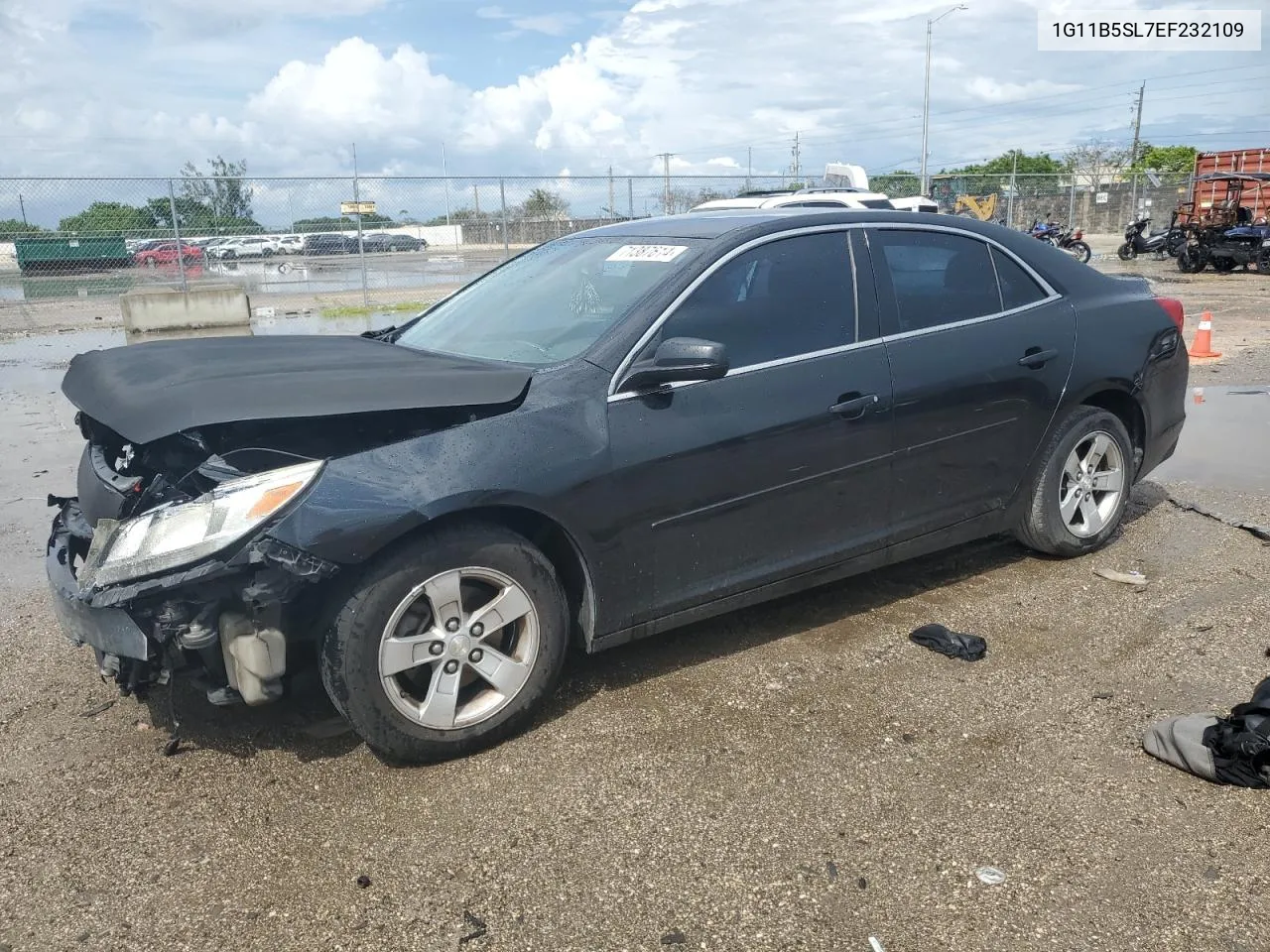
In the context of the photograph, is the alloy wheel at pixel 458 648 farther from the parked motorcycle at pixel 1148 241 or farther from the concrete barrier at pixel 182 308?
the parked motorcycle at pixel 1148 241

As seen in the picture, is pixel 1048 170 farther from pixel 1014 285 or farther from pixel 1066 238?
pixel 1014 285

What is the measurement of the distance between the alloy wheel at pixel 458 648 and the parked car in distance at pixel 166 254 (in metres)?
16.3

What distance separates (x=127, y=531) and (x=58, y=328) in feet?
54.3

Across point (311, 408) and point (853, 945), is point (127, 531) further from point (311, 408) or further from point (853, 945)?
point (853, 945)

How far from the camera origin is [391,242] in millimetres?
23453

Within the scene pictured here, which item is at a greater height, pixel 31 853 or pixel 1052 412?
pixel 1052 412

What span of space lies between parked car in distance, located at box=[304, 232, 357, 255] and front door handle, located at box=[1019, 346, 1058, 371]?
17.4m

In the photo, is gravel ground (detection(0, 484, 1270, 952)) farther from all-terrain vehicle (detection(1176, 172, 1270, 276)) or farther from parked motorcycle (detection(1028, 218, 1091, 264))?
parked motorcycle (detection(1028, 218, 1091, 264))

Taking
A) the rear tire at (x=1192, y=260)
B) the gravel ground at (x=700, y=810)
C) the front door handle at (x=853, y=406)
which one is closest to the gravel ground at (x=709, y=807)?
the gravel ground at (x=700, y=810)

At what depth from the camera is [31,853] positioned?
290 centimetres

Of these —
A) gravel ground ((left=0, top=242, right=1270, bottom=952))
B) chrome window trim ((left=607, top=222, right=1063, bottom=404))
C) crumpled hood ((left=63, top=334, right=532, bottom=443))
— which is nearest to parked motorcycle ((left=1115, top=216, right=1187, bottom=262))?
chrome window trim ((left=607, top=222, right=1063, bottom=404))

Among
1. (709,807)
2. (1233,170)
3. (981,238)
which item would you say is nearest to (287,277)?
(981,238)

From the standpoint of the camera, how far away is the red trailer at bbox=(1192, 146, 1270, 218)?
27203 mm

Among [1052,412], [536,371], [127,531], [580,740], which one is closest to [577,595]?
[580,740]
